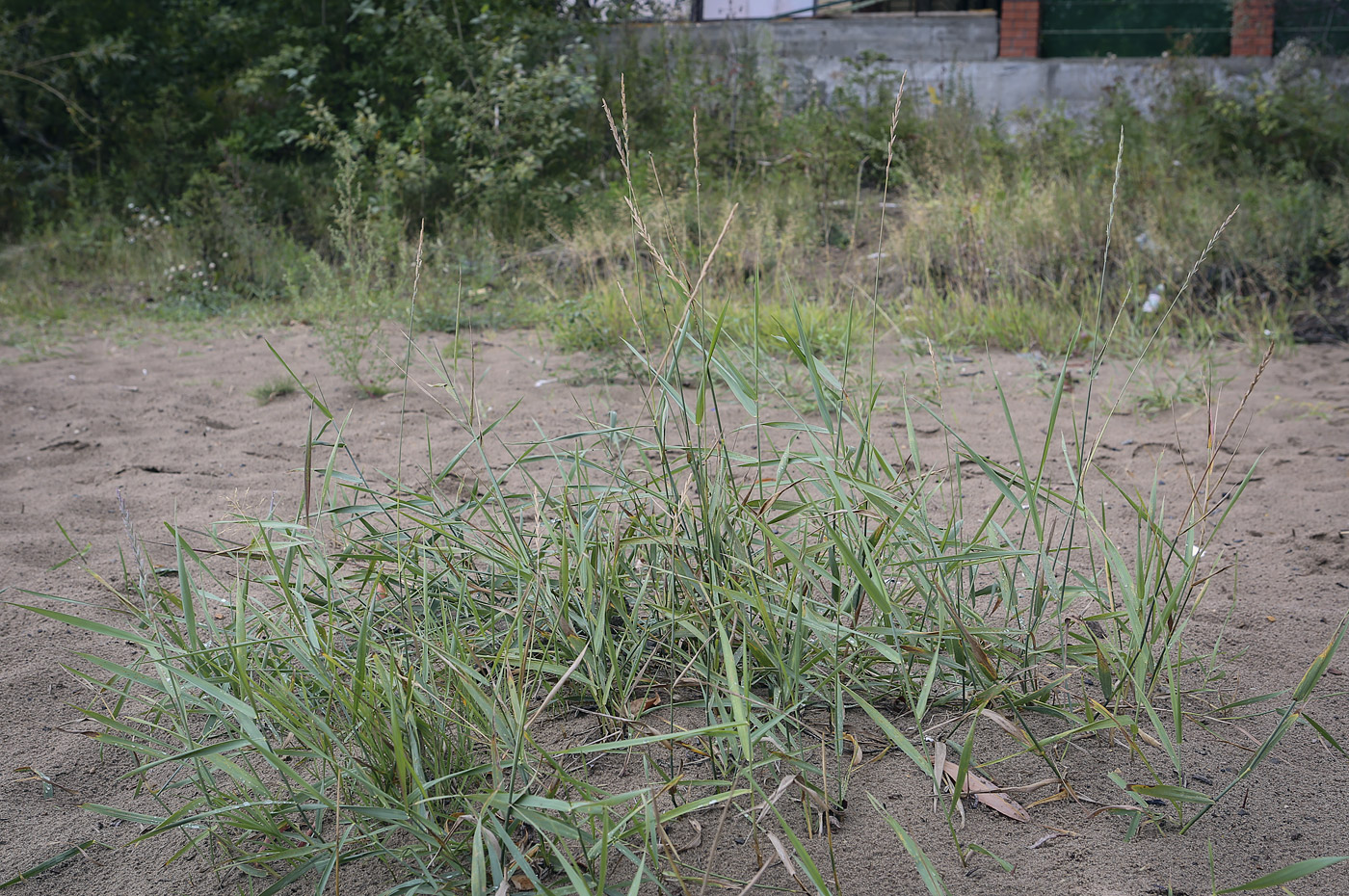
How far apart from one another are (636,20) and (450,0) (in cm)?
242

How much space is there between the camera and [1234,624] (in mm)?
1760

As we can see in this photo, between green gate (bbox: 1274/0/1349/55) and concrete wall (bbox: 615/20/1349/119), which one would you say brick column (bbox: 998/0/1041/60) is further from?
green gate (bbox: 1274/0/1349/55)

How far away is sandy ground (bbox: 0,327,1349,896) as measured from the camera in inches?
46.3

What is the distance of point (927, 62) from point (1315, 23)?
152 inches

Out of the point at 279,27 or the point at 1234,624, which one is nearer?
the point at 1234,624

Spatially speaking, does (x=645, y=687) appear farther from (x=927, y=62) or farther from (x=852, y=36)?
(x=852, y=36)

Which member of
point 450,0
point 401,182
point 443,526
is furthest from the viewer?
point 450,0

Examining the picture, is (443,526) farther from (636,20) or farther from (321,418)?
(636,20)

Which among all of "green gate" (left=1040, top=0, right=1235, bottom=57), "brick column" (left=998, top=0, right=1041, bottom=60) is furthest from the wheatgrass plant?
"green gate" (left=1040, top=0, right=1235, bottom=57)

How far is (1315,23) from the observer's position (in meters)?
9.27

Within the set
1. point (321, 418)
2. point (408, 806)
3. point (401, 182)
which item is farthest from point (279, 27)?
point (408, 806)

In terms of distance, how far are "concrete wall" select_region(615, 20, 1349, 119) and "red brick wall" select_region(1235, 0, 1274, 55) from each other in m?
0.35

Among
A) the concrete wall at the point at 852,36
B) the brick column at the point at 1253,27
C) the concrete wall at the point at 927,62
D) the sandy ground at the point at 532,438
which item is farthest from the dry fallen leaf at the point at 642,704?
the brick column at the point at 1253,27

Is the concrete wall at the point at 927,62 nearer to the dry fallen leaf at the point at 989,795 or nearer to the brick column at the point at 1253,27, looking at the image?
the brick column at the point at 1253,27
